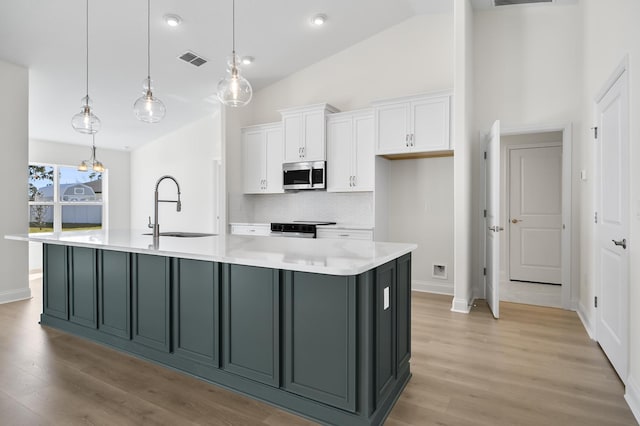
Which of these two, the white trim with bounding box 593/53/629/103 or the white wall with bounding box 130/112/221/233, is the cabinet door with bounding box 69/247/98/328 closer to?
the white wall with bounding box 130/112/221/233

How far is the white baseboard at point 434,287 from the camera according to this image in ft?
15.7

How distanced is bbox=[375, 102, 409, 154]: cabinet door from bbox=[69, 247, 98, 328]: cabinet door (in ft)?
10.8

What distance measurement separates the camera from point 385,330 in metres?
2.07

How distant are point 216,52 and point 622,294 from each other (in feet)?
15.6

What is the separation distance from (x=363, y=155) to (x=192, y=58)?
2531mm

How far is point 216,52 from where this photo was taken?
4668 mm

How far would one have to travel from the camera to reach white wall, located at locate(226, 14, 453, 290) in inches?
185

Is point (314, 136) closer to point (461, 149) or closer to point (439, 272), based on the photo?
point (461, 149)

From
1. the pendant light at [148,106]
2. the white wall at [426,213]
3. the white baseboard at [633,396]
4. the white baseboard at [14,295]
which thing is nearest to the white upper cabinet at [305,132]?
the white wall at [426,213]

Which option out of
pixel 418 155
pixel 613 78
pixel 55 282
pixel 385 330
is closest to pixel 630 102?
pixel 613 78

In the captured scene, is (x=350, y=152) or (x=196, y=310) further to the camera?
(x=350, y=152)

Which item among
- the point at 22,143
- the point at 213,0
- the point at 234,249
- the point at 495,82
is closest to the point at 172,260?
the point at 234,249

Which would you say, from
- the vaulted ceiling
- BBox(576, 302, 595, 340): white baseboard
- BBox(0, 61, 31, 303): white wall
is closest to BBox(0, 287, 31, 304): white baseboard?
BBox(0, 61, 31, 303): white wall

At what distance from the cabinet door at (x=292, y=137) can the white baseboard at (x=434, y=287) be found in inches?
94.1
